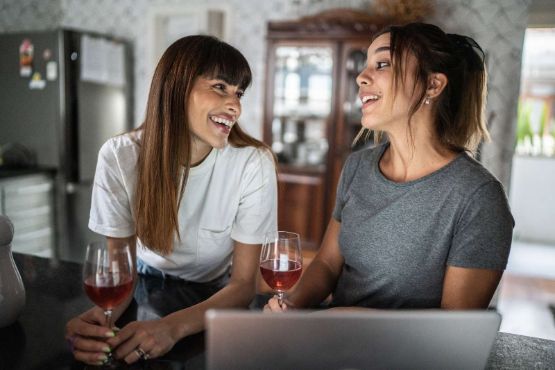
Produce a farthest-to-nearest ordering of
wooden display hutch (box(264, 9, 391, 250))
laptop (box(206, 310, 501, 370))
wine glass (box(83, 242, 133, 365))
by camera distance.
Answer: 1. wooden display hutch (box(264, 9, 391, 250))
2. wine glass (box(83, 242, 133, 365))
3. laptop (box(206, 310, 501, 370))

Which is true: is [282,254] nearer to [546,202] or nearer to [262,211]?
[262,211]

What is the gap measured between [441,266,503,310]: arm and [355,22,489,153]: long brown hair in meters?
0.34

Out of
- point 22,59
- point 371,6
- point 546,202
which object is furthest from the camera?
point 546,202

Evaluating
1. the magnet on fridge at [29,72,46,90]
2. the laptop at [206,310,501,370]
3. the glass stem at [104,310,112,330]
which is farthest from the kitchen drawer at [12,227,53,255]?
the laptop at [206,310,501,370]

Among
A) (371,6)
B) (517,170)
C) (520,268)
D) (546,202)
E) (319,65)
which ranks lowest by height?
(520,268)

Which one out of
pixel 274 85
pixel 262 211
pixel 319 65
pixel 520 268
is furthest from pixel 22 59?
pixel 520 268

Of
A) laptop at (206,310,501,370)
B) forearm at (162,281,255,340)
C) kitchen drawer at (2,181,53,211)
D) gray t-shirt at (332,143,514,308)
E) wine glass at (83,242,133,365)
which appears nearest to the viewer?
laptop at (206,310,501,370)

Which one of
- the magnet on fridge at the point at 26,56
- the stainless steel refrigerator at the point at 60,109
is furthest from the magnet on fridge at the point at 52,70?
the magnet on fridge at the point at 26,56

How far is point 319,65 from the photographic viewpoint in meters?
3.79

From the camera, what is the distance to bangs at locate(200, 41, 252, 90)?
50.7 inches

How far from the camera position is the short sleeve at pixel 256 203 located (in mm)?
1282

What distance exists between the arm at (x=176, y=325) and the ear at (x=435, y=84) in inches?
25.7

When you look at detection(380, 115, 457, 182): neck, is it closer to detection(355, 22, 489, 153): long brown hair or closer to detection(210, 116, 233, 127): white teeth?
detection(355, 22, 489, 153): long brown hair

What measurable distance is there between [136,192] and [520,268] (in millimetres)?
3720
